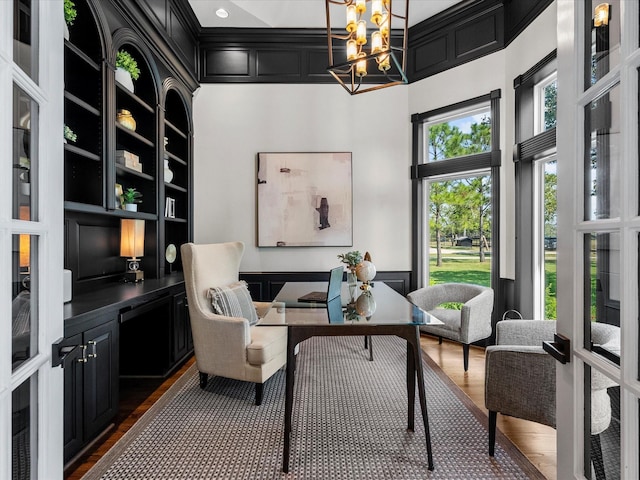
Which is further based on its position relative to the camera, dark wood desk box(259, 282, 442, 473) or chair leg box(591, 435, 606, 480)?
dark wood desk box(259, 282, 442, 473)

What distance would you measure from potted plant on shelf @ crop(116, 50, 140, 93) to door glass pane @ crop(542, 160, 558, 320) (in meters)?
3.69

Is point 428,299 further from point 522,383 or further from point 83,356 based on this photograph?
point 83,356

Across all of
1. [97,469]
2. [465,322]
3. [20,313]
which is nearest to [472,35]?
[465,322]

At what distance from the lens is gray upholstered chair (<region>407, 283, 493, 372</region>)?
3133mm

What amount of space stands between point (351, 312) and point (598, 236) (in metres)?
1.33

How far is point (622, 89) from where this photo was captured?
2.46 ft

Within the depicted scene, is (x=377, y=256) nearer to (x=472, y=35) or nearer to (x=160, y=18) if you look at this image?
(x=472, y=35)

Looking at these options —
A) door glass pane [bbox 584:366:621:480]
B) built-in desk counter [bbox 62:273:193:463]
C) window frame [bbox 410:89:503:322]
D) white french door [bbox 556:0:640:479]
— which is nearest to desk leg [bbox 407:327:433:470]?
white french door [bbox 556:0:640:479]

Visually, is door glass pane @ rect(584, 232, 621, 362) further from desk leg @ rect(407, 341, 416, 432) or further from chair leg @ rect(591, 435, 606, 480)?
desk leg @ rect(407, 341, 416, 432)

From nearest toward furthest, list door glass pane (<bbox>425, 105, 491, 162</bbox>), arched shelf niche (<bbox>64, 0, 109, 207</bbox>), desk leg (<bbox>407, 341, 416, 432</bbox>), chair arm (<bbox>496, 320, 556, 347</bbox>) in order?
desk leg (<bbox>407, 341, 416, 432</bbox>) < chair arm (<bbox>496, 320, 556, 347</bbox>) < arched shelf niche (<bbox>64, 0, 109, 207</bbox>) < door glass pane (<bbox>425, 105, 491, 162</bbox>)

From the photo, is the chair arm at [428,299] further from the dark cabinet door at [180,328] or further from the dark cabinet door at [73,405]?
the dark cabinet door at [73,405]

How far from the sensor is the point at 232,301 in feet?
9.19

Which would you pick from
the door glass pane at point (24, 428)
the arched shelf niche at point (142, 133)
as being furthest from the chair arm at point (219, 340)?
the door glass pane at point (24, 428)

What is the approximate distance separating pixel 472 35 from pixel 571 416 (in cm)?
412
